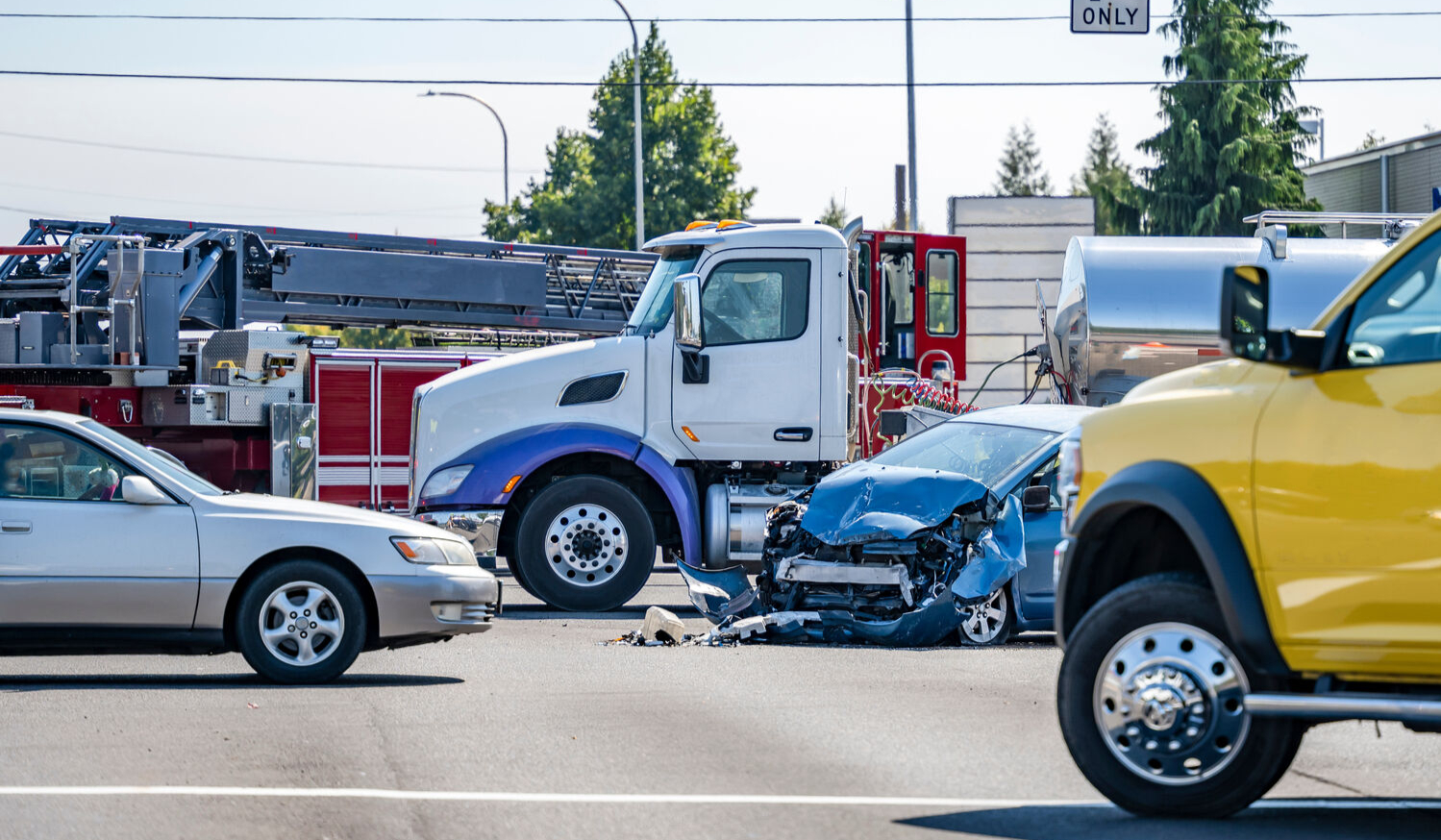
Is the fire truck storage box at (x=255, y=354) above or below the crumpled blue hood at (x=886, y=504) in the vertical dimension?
above

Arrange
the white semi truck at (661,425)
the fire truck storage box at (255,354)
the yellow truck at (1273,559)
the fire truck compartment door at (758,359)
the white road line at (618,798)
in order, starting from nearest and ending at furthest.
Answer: the yellow truck at (1273,559)
the white road line at (618,798)
the white semi truck at (661,425)
the fire truck compartment door at (758,359)
the fire truck storage box at (255,354)

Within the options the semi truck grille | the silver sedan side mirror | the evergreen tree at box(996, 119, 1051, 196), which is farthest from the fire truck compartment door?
the evergreen tree at box(996, 119, 1051, 196)

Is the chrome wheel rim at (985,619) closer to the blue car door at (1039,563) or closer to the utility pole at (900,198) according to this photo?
the blue car door at (1039,563)

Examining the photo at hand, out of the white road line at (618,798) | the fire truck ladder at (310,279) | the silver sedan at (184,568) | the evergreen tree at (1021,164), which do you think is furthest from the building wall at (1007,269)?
the evergreen tree at (1021,164)

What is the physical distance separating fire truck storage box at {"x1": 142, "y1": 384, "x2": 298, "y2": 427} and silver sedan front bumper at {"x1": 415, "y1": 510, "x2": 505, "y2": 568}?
12.6 ft

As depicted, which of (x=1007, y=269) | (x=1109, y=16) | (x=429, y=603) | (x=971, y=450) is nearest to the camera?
(x=429, y=603)

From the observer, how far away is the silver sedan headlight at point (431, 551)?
31.8 ft

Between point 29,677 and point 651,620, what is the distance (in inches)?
146

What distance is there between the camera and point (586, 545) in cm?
1357

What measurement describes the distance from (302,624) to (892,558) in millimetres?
3569

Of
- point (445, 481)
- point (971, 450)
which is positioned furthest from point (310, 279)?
point (971, 450)

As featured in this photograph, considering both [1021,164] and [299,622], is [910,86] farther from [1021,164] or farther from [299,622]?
[1021,164]

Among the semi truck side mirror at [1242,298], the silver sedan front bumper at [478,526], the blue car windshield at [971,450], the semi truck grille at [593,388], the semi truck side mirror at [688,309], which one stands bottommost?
the silver sedan front bumper at [478,526]

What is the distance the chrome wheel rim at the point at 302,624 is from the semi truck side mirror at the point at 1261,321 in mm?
5425
